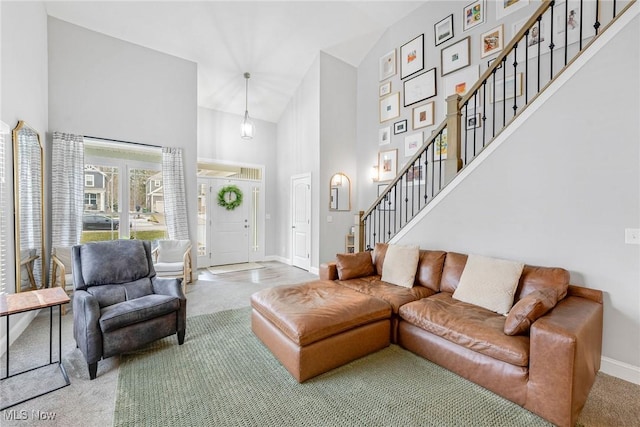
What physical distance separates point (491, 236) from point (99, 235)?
538 cm

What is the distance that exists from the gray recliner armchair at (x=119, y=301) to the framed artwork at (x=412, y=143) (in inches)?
166

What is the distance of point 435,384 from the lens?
2.10 m

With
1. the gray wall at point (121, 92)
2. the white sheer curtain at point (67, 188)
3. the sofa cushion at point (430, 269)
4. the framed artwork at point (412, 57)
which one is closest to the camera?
the sofa cushion at point (430, 269)

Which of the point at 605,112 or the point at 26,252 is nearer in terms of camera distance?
the point at 605,112

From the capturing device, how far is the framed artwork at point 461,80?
4301 mm

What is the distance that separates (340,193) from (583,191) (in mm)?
4001

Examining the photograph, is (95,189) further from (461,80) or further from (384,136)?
(461,80)

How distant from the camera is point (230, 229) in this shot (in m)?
6.53

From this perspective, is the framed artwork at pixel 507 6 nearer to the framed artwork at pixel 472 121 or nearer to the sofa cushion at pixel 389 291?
the framed artwork at pixel 472 121

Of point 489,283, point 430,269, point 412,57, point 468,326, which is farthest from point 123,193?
point 412,57

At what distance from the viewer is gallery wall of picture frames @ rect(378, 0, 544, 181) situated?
4.11m

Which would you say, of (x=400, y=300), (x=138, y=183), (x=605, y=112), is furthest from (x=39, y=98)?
(x=605, y=112)

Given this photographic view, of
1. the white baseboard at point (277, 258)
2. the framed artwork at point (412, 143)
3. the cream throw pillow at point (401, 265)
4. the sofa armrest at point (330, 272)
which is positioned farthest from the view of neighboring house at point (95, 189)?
the framed artwork at point (412, 143)

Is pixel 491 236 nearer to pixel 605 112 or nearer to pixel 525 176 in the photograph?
pixel 525 176
